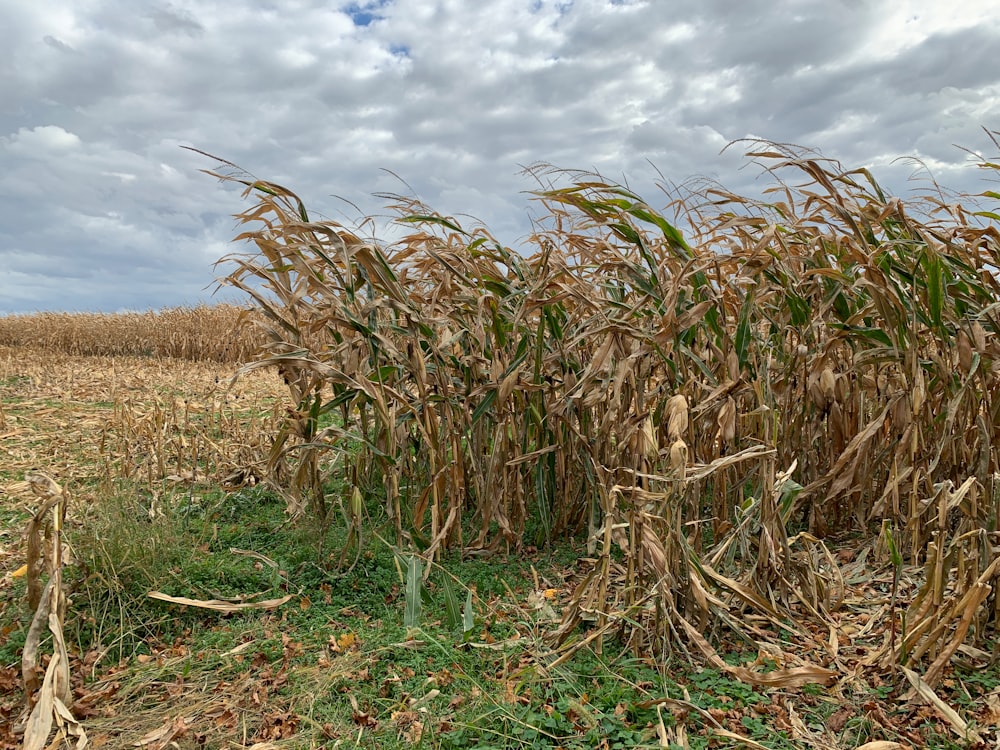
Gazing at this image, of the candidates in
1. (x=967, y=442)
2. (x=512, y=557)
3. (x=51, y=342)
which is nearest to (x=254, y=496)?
(x=512, y=557)

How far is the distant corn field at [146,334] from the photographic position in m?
14.4

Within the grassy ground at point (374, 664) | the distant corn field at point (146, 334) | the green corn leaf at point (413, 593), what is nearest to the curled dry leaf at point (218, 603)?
the grassy ground at point (374, 664)

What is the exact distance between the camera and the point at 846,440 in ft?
11.2

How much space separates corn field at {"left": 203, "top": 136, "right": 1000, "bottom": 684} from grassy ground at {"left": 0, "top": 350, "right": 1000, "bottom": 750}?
0.15m

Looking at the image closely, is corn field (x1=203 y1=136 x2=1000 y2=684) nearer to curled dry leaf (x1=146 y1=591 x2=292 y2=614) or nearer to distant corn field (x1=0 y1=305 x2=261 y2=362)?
curled dry leaf (x1=146 y1=591 x2=292 y2=614)

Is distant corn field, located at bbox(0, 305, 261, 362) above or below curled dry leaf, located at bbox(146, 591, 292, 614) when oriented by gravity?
above

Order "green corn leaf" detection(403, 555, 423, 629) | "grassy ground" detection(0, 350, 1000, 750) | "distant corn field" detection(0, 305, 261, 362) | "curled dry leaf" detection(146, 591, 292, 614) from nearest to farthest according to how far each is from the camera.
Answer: "grassy ground" detection(0, 350, 1000, 750)
"green corn leaf" detection(403, 555, 423, 629)
"curled dry leaf" detection(146, 591, 292, 614)
"distant corn field" detection(0, 305, 261, 362)

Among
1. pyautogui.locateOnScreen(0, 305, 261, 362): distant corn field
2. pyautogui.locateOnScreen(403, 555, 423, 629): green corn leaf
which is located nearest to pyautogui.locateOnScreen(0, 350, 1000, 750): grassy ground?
pyautogui.locateOnScreen(403, 555, 423, 629): green corn leaf

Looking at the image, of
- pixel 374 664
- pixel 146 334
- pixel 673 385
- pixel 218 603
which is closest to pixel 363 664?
pixel 374 664

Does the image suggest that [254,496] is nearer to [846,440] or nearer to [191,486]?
[191,486]

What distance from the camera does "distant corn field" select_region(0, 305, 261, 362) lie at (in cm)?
1442

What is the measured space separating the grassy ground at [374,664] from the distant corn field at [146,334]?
→ 34.3 feet

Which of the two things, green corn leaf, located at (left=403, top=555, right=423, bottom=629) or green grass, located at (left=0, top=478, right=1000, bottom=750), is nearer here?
green grass, located at (left=0, top=478, right=1000, bottom=750)

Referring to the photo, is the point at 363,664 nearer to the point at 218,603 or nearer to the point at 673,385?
the point at 218,603
